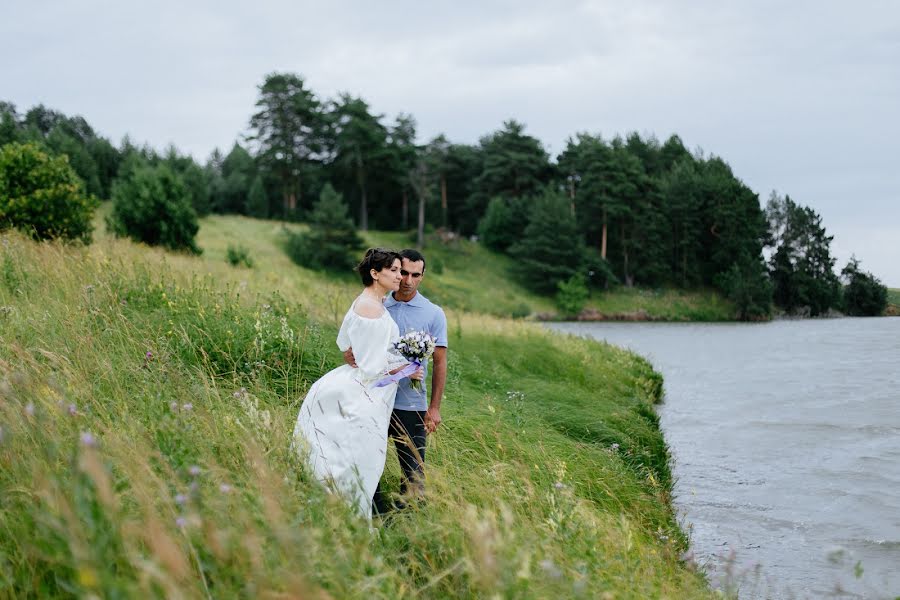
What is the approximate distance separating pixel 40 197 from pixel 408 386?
651 inches

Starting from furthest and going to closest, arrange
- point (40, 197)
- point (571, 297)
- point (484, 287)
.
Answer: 1. point (571, 297)
2. point (484, 287)
3. point (40, 197)

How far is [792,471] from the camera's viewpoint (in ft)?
34.0

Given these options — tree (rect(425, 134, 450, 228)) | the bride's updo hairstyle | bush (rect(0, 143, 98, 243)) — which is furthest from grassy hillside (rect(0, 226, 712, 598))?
tree (rect(425, 134, 450, 228))

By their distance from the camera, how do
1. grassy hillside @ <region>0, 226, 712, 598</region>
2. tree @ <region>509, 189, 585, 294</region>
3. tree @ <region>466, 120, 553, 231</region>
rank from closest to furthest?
grassy hillside @ <region>0, 226, 712, 598</region> < tree @ <region>509, 189, 585, 294</region> < tree @ <region>466, 120, 553, 231</region>

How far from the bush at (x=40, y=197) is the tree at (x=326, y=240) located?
26.7 meters

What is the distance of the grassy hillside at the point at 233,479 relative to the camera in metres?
2.71

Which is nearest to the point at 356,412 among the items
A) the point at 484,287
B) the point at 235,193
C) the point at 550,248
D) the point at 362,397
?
the point at 362,397

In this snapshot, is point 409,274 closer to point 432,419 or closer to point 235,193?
point 432,419

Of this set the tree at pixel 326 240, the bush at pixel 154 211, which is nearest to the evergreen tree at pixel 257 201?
the tree at pixel 326 240

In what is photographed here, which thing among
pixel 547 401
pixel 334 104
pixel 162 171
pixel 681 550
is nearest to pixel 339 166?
pixel 334 104

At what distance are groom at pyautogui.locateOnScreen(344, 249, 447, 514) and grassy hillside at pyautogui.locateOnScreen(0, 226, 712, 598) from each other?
329 mm

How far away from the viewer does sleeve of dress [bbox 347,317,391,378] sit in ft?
16.2

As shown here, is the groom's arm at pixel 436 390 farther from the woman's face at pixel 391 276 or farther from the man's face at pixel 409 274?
the woman's face at pixel 391 276

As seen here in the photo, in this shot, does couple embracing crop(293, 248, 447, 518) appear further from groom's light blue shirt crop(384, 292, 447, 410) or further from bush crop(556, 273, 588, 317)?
bush crop(556, 273, 588, 317)
